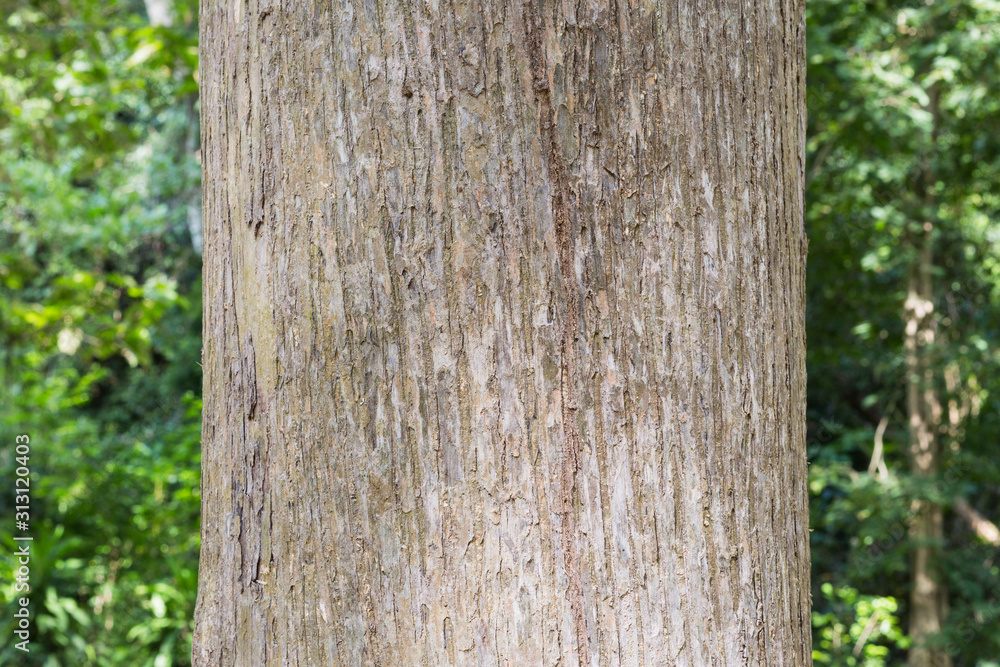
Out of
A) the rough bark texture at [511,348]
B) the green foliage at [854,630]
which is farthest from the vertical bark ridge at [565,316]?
the green foliage at [854,630]

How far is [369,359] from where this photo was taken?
0.68 meters

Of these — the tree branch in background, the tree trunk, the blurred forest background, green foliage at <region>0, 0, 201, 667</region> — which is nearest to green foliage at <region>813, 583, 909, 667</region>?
the blurred forest background

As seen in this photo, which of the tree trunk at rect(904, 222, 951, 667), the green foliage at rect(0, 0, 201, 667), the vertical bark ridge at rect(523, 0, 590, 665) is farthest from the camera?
the green foliage at rect(0, 0, 201, 667)

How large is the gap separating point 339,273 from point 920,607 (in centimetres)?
393

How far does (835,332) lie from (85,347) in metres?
4.69

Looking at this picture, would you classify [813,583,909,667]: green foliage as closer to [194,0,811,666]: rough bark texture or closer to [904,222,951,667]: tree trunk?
[904,222,951,667]: tree trunk

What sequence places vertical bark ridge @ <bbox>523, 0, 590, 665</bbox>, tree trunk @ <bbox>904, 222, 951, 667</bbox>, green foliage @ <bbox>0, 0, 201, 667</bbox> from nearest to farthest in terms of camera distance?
vertical bark ridge @ <bbox>523, 0, 590, 665</bbox> → tree trunk @ <bbox>904, 222, 951, 667</bbox> → green foliage @ <bbox>0, 0, 201, 667</bbox>

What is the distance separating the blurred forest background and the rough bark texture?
2.88 m

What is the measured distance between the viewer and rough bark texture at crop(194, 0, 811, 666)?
0.66 metres

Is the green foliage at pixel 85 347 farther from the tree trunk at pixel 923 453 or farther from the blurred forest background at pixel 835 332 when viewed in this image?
the tree trunk at pixel 923 453

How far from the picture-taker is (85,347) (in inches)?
210

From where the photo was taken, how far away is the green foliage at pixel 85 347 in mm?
3878

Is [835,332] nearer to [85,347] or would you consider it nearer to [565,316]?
[565,316]

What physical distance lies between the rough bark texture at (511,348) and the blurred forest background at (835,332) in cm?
288
